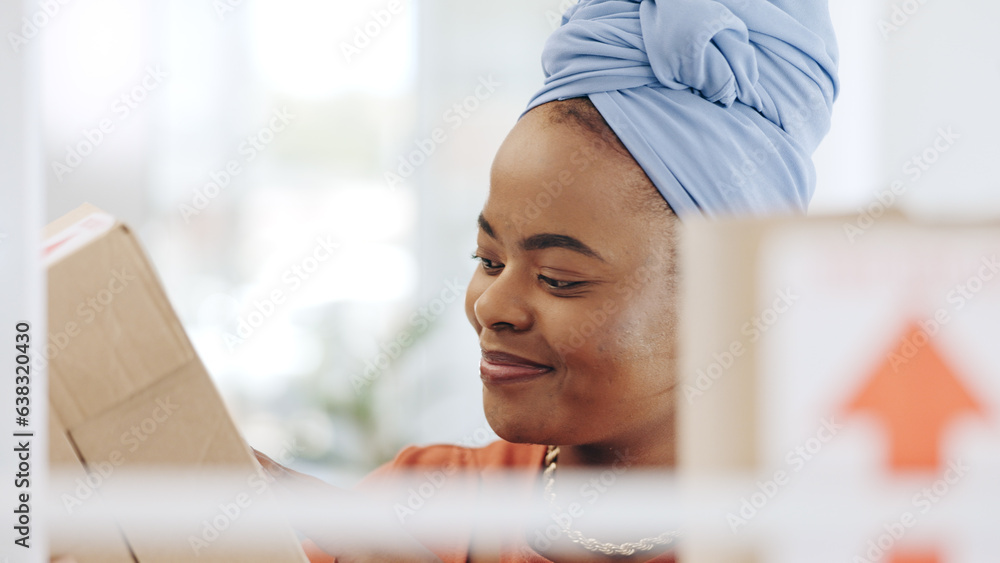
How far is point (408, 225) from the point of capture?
1039mm

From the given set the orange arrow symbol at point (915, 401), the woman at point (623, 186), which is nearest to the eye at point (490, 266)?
the woman at point (623, 186)

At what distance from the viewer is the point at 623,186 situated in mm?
542

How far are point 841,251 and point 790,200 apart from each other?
0.18m

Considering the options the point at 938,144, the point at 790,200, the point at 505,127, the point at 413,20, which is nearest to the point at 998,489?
the point at 790,200

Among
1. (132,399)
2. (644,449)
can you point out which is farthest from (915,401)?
(132,399)

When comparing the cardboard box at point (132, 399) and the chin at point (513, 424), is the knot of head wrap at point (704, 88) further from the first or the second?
the cardboard box at point (132, 399)

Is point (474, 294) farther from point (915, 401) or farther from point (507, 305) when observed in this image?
point (915, 401)

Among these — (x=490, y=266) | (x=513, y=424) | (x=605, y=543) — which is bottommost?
(x=605, y=543)

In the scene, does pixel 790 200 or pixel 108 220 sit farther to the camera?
pixel 790 200

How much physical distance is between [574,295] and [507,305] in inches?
1.9

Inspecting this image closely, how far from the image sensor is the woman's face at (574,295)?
542 millimetres

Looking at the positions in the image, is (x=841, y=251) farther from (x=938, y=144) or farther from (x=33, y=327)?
(x=33, y=327)

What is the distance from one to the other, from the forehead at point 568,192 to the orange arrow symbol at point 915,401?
0.19 m

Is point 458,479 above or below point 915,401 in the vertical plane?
below
